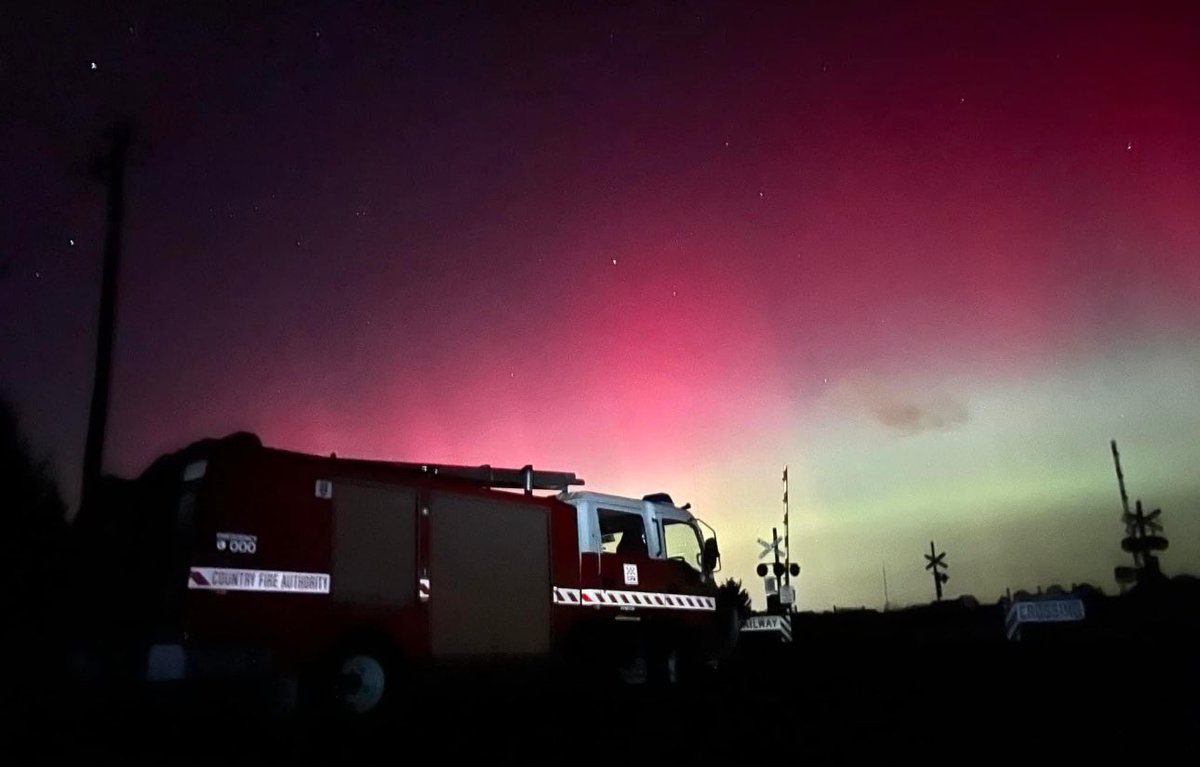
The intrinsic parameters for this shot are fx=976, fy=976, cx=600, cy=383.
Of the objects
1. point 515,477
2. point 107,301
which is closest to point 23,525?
point 107,301

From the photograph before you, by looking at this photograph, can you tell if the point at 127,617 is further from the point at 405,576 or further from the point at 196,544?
the point at 405,576

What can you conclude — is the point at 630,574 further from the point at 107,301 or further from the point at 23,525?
the point at 23,525

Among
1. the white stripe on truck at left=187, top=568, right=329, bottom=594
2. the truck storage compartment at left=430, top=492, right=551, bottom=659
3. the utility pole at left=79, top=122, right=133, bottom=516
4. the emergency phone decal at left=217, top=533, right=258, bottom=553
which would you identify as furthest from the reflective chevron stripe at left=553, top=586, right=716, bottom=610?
the utility pole at left=79, top=122, right=133, bottom=516

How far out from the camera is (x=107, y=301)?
2242 cm

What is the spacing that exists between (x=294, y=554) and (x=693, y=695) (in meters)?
5.00

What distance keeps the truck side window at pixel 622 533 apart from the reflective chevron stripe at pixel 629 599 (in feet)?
1.97

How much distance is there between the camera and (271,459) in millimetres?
10102

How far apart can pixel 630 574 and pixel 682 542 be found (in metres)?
1.45

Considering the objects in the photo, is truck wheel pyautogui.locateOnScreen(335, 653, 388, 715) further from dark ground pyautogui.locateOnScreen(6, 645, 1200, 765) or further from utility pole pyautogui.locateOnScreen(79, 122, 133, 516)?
utility pole pyautogui.locateOnScreen(79, 122, 133, 516)

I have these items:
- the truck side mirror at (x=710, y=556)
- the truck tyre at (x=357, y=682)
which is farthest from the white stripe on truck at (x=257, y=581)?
the truck side mirror at (x=710, y=556)

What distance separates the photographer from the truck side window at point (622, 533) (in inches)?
552

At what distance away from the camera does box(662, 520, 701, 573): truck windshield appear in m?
14.9

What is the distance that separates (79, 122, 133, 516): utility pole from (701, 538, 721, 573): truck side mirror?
13.4 m

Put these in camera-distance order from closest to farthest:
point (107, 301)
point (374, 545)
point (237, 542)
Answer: point (237, 542) < point (374, 545) < point (107, 301)
